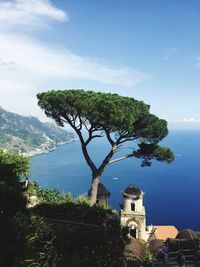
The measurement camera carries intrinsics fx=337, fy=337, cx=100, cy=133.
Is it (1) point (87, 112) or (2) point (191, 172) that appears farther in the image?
(2) point (191, 172)

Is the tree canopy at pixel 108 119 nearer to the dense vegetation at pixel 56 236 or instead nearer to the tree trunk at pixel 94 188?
the tree trunk at pixel 94 188

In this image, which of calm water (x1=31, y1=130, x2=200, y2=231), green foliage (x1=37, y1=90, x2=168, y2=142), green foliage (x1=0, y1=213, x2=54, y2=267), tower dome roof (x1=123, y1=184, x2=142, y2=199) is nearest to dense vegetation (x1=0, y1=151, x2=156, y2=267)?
green foliage (x1=0, y1=213, x2=54, y2=267)

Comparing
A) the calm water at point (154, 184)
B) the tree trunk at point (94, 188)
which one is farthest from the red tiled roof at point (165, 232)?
the calm water at point (154, 184)

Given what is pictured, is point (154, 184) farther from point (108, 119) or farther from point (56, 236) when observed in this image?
point (56, 236)

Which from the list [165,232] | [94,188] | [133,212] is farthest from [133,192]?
[165,232]

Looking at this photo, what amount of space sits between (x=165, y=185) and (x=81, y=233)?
12087 centimetres

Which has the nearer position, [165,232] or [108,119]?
[108,119]

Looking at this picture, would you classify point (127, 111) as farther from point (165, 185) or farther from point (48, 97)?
point (165, 185)

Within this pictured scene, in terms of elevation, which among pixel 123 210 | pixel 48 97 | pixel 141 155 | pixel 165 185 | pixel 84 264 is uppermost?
pixel 165 185

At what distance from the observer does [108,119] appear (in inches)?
861

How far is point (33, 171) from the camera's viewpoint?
160375 millimetres

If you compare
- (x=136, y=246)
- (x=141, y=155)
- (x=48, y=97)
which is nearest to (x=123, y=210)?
(x=141, y=155)

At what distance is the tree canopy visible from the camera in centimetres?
2183

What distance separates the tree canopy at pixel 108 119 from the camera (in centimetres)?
2183
